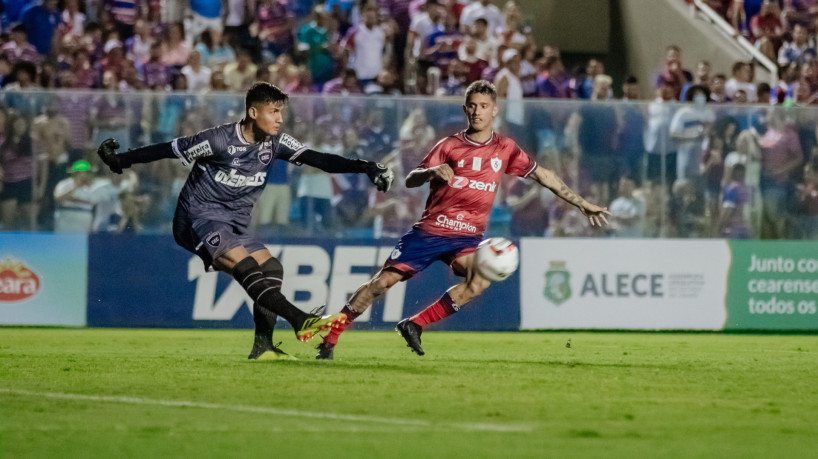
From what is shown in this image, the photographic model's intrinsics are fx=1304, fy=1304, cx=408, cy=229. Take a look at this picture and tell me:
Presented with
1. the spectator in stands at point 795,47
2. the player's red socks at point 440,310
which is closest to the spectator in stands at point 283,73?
the player's red socks at point 440,310

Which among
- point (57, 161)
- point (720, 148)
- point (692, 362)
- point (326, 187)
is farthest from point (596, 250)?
point (57, 161)

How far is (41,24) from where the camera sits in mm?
19328

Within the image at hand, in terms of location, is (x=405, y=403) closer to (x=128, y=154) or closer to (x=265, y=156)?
(x=265, y=156)

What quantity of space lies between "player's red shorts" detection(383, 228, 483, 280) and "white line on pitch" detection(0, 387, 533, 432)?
3.39 metres

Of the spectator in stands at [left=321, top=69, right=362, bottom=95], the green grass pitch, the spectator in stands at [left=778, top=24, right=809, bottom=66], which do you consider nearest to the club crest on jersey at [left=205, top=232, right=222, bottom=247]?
the green grass pitch

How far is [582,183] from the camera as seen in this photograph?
1606 cm

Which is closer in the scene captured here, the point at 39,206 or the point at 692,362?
the point at 692,362

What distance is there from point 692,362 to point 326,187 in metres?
5.77

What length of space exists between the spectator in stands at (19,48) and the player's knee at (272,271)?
31.7ft

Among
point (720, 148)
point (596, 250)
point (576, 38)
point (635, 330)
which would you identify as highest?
point (576, 38)

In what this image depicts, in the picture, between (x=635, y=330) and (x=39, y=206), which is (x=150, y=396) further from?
A: (x=635, y=330)

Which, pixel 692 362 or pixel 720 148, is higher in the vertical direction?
pixel 720 148

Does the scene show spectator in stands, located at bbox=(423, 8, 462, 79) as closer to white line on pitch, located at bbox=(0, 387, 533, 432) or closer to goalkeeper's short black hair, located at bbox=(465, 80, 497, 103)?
goalkeeper's short black hair, located at bbox=(465, 80, 497, 103)

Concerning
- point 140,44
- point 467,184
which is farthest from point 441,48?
point 467,184
